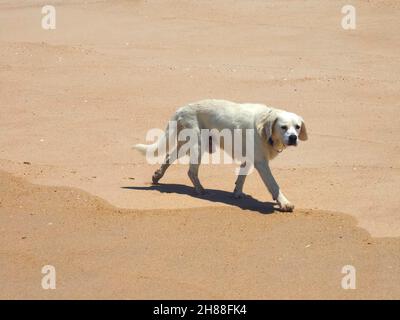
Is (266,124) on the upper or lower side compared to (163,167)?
upper

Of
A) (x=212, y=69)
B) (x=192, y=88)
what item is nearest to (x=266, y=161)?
(x=192, y=88)

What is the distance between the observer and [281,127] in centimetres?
1002

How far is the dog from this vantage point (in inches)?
396

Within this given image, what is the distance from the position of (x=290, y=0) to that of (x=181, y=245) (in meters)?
14.9

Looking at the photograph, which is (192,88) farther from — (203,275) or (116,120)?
(203,275)

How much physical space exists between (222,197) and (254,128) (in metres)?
1.04

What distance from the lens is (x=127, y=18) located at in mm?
21453

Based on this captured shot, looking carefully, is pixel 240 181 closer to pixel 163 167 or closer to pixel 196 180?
pixel 196 180

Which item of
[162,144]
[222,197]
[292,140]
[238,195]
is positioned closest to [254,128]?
[292,140]

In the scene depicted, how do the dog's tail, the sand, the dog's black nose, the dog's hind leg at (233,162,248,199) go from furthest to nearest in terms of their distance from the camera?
1. the dog's tail
2. the dog's hind leg at (233,162,248,199)
3. the dog's black nose
4. the sand

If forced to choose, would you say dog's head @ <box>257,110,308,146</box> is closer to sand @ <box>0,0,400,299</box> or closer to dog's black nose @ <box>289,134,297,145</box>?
dog's black nose @ <box>289,134,297,145</box>

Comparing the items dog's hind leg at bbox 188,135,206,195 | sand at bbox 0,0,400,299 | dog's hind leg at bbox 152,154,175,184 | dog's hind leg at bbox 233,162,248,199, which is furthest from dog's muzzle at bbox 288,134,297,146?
dog's hind leg at bbox 152,154,175,184

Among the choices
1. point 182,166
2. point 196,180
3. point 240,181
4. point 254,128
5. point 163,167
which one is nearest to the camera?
point 254,128

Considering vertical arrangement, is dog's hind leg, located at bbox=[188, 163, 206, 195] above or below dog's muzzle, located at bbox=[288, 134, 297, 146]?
below
